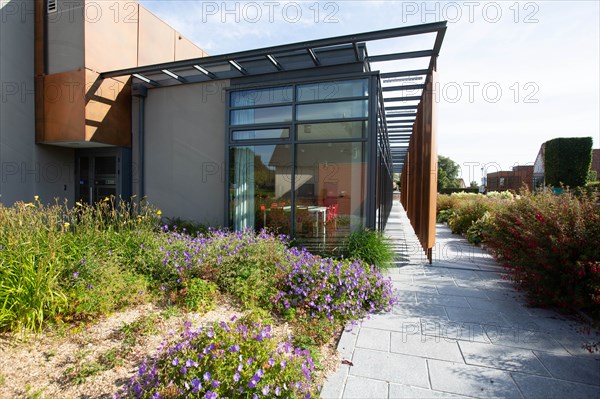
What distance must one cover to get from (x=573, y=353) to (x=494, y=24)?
5032mm

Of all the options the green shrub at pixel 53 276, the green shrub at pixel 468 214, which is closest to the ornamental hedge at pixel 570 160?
the green shrub at pixel 468 214

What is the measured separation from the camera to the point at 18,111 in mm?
7180

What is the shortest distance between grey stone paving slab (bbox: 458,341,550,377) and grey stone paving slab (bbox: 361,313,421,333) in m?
0.48

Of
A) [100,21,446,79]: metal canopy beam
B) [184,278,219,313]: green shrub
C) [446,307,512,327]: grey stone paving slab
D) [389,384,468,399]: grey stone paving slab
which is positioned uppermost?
[100,21,446,79]: metal canopy beam

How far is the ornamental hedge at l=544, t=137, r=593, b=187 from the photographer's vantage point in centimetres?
1709

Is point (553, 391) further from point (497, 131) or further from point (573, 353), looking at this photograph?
point (497, 131)

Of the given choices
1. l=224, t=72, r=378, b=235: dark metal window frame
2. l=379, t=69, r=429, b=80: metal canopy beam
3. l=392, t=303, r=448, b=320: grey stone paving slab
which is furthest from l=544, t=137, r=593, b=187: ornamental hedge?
l=392, t=303, r=448, b=320: grey stone paving slab

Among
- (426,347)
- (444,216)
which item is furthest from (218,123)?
(444,216)

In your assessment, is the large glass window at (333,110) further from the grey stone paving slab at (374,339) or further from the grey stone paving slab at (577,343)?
the grey stone paving slab at (577,343)

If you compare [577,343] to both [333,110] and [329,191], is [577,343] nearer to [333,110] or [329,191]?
[329,191]

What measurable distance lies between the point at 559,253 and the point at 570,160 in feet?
61.8

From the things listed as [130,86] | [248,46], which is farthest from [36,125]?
[248,46]

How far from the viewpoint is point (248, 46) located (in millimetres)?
6000

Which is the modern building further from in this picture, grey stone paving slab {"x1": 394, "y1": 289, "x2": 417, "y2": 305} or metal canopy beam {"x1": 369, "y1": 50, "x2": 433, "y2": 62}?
grey stone paving slab {"x1": 394, "y1": 289, "x2": 417, "y2": 305}
